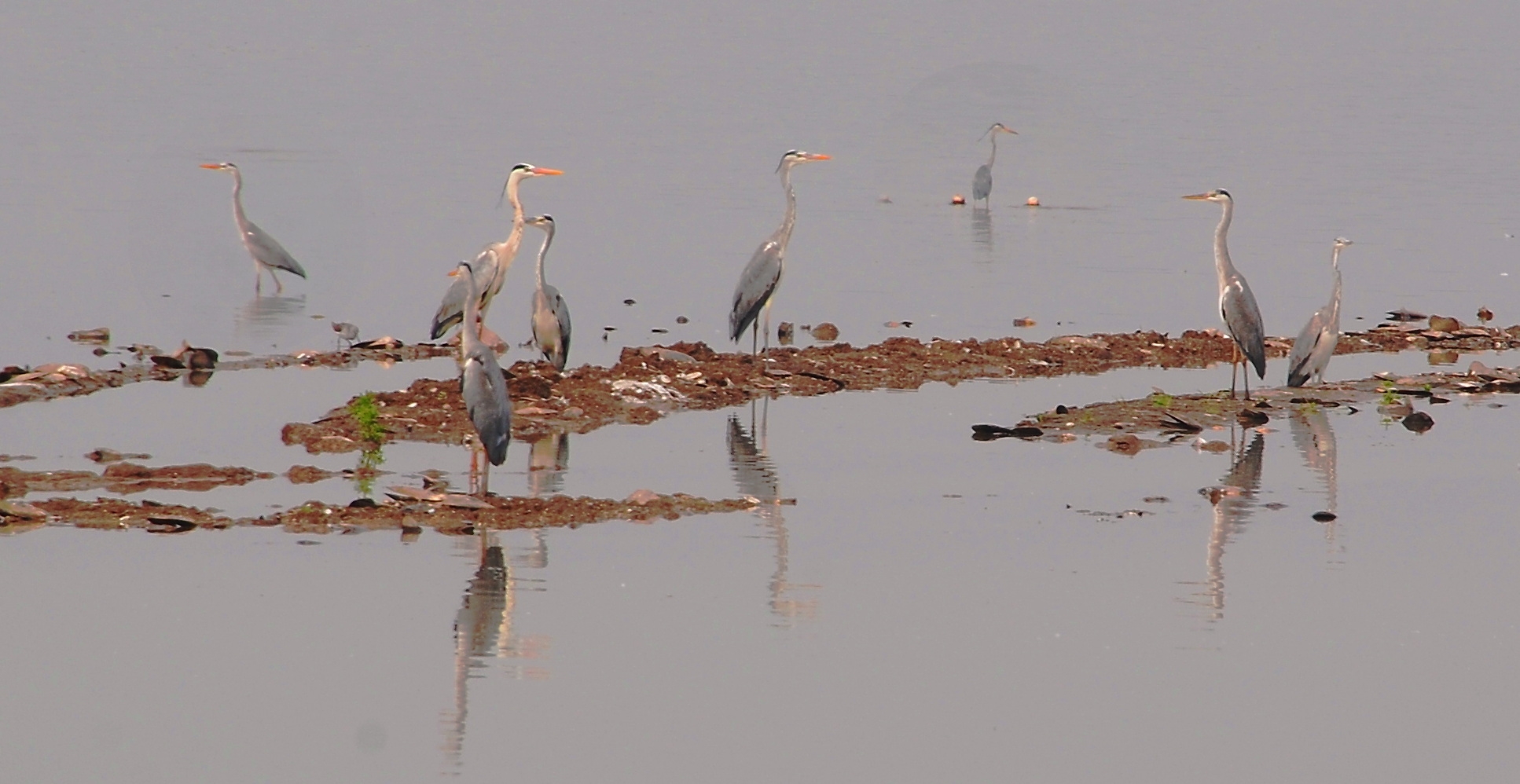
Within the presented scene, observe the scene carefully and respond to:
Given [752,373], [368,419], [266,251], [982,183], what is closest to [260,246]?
[266,251]

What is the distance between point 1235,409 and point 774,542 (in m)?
6.49

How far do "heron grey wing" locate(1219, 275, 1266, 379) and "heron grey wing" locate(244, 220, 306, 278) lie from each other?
11046 millimetres

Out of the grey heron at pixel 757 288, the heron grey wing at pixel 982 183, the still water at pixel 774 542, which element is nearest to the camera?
the still water at pixel 774 542

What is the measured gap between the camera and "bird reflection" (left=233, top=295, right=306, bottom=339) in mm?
21953

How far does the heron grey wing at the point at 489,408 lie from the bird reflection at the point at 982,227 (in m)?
18.2

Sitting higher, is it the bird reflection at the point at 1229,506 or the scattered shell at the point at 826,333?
the scattered shell at the point at 826,333

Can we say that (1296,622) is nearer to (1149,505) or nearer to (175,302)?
(1149,505)

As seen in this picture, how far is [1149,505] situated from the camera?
1382 cm

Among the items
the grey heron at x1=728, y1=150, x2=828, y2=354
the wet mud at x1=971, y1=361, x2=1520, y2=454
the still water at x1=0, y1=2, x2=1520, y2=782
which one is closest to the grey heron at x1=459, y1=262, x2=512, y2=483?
the still water at x1=0, y1=2, x2=1520, y2=782

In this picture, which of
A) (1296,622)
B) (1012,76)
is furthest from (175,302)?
(1012,76)

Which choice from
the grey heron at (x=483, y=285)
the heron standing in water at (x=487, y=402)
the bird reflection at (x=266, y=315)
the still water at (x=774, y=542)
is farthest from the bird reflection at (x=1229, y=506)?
the bird reflection at (x=266, y=315)

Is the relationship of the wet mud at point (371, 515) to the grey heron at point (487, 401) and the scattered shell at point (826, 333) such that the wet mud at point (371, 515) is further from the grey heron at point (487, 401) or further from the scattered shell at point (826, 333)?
the scattered shell at point (826, 333)

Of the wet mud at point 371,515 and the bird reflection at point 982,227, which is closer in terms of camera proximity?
the wet mud at point 371,515

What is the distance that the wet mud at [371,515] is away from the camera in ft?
Answer: 40.0
